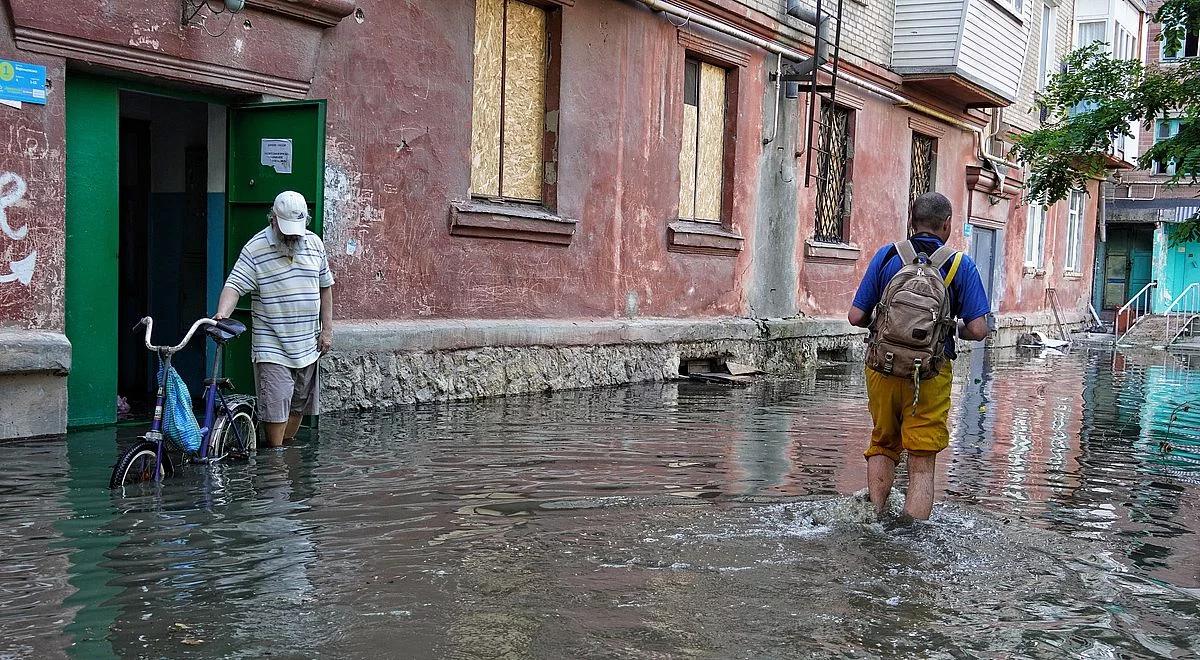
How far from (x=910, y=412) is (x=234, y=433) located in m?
3.76

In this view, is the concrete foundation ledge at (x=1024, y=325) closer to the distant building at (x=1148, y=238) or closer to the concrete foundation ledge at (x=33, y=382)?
the distant building at (x=1148, y=238)

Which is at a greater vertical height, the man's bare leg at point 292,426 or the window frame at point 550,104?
the window frame at point 550,104

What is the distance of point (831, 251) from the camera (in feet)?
52.9

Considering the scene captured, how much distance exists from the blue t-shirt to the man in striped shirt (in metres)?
3.37

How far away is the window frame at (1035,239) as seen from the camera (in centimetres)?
2473

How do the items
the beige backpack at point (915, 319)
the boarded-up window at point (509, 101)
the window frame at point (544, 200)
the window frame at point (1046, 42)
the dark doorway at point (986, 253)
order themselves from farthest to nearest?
the window frame at point (1046, 42), the dark doorway at point (986, 253), the boarded-up window at point (509, 101), the window frame at point (544, 200), the beige backpack at point (915, 319)

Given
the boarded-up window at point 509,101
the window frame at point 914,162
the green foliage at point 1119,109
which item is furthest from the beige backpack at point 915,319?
the window frame at point 914,162

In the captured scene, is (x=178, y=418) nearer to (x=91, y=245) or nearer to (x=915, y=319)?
(x=91, y=245)

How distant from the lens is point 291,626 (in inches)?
150

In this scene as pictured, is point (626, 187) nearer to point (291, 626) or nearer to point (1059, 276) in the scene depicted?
point (291, 626)

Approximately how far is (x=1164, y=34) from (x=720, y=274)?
537cm

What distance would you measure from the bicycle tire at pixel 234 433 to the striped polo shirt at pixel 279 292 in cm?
37

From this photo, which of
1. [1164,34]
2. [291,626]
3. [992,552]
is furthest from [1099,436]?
[291,626]

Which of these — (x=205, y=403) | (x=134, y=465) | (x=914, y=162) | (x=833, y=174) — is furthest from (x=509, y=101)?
(x=914, y=162)
